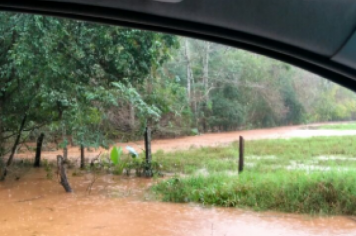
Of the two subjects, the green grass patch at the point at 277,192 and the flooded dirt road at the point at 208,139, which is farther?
the flooded dirt road at the point at 208,139

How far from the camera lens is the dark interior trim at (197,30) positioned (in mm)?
1977

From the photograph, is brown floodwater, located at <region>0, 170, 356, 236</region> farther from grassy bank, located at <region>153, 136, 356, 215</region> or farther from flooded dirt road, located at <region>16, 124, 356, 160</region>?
flooded dirt road, located at <region>16, 124, 356, 160</region>

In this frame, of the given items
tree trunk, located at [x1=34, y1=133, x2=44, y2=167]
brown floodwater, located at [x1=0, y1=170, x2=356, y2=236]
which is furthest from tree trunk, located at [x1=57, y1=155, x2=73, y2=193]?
tree trunk, located at [x1=34, y1=133, x2=44, y2=167]

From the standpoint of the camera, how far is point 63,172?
7957mm

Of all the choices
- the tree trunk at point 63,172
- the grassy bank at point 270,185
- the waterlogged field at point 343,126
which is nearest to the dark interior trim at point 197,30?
the grassy bank at point 270,185

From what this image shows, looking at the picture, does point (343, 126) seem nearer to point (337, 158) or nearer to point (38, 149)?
point (337, 158)

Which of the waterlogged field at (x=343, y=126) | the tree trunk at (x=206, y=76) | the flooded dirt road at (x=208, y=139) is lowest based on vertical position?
the flooded dirt road at (x=208, y=139)

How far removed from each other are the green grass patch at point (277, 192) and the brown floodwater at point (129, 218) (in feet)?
0.77

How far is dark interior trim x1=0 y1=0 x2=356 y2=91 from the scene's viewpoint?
1.98 m

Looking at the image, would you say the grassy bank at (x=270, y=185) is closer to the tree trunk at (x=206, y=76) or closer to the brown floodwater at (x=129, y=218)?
the brown floodwater at (x=129, y=218)

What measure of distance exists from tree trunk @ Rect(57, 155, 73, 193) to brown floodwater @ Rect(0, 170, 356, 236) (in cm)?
15

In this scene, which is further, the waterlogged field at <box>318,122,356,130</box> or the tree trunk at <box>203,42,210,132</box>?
the tree trunk at <box>203,42,210,132</box>

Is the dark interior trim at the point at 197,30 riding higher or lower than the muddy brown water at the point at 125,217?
higher

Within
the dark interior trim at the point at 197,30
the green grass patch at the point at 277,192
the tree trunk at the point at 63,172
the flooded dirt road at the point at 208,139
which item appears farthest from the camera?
the flooded dirt road at the point at 208,139
